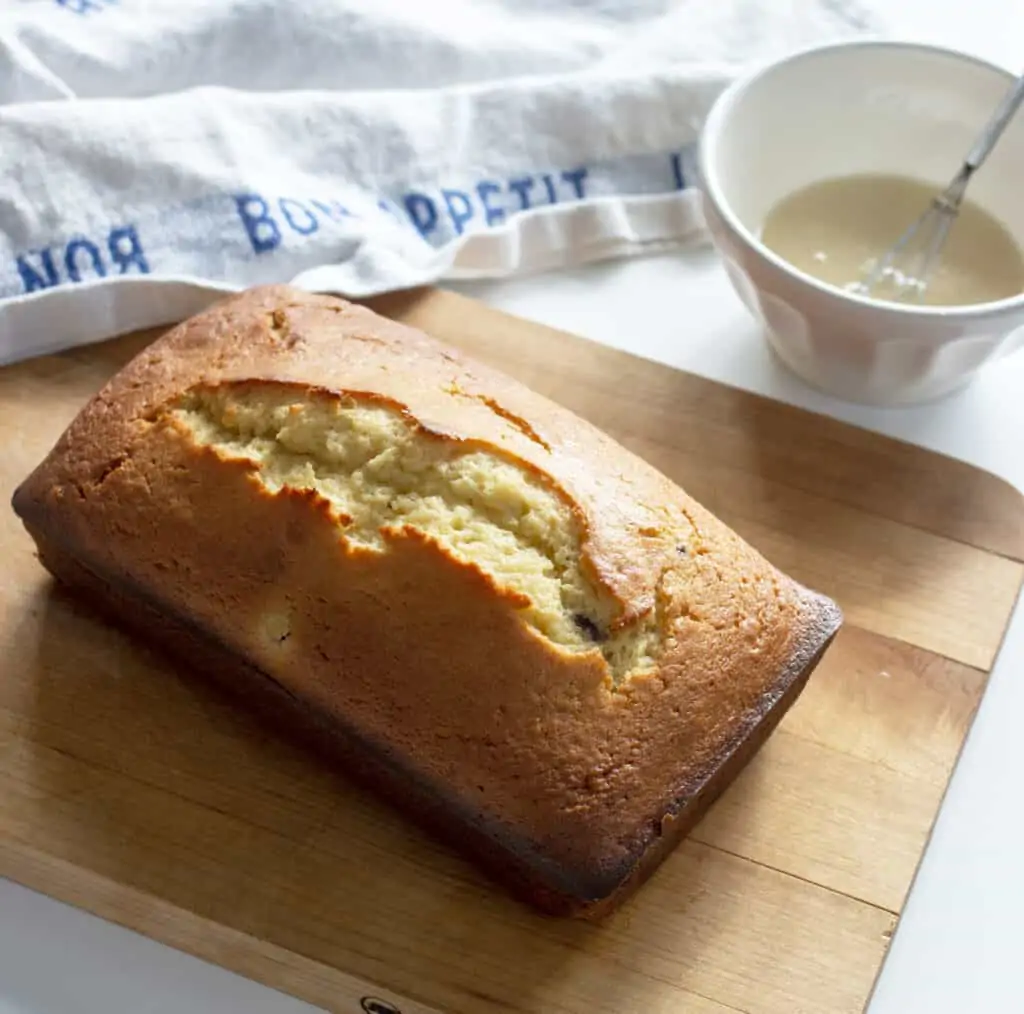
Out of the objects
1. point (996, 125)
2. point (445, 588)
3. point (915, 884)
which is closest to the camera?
point (445, 588)

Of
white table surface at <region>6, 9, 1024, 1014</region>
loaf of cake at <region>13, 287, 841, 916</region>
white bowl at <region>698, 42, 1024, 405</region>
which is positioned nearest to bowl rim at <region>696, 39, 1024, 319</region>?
white bowl at <region>698, 42, 1024, 405</region>

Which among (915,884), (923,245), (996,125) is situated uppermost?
(996,125)

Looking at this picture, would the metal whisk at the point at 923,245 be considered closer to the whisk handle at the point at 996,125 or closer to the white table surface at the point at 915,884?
the whisk handle at the point at 996,125

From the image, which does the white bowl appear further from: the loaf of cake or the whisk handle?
the loaf of cake

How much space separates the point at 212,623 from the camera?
1.13 meters

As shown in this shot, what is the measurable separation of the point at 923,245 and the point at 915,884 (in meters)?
0.68

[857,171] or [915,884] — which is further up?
[857,171]

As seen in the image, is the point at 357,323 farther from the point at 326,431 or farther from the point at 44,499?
the point at 44,499

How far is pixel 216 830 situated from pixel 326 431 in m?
0.35

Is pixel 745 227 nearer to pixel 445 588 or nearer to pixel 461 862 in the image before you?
pixel 445 588

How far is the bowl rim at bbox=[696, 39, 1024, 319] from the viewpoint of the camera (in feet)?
4.25

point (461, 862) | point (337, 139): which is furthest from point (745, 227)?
point (461, 862)

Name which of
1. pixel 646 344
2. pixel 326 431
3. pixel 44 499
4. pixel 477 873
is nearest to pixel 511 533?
pixel 326 431

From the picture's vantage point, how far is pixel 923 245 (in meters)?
1.49
